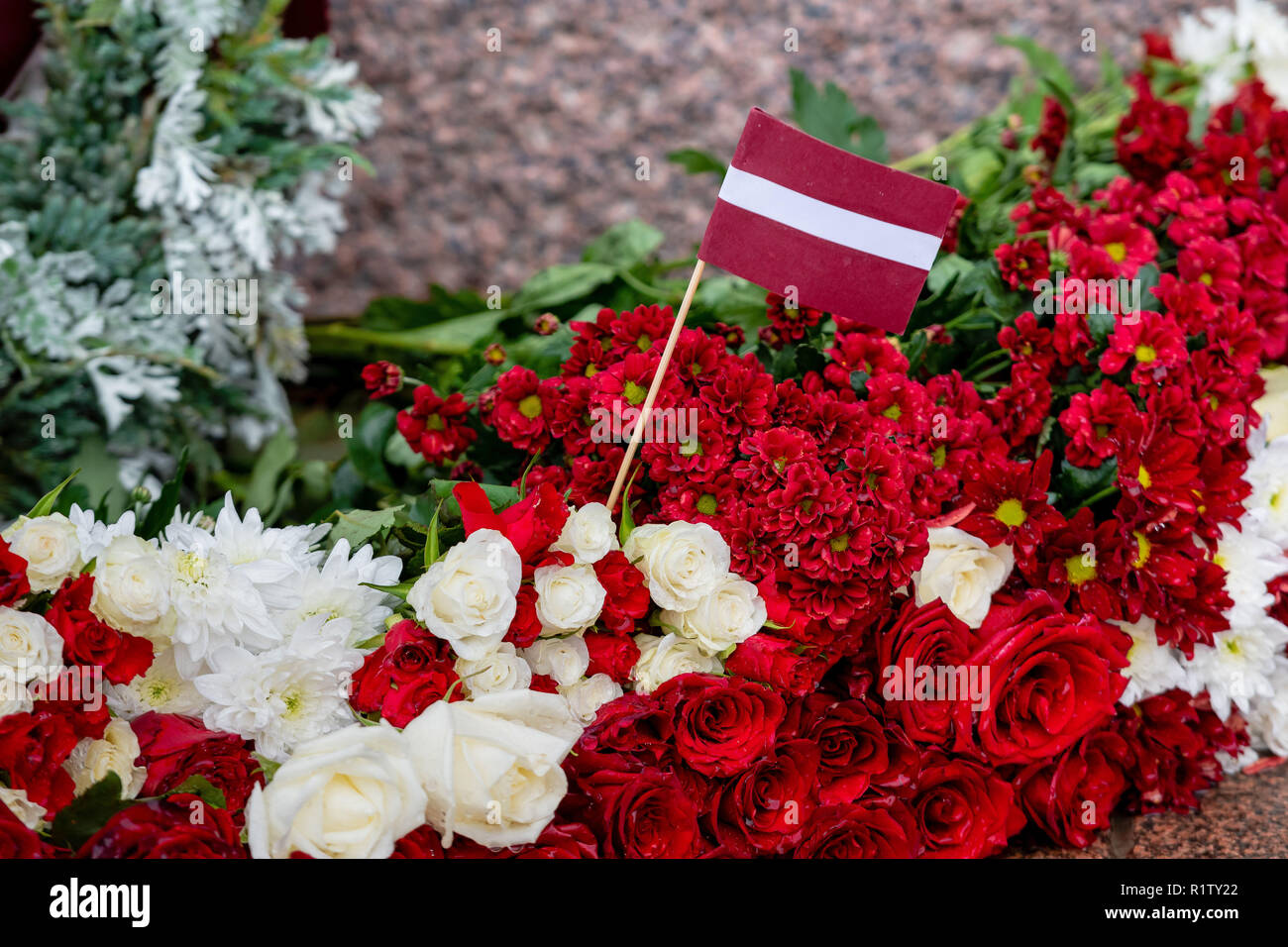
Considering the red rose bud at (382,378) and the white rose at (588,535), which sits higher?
the red rose bud at (382,378)

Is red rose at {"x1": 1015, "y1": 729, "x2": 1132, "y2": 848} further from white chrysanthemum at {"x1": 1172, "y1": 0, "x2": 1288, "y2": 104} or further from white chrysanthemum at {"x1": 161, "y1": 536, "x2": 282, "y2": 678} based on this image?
white chrysanthemum at {"x1": 1172, "y1": 0, "x2": 1288, "y2": 104}

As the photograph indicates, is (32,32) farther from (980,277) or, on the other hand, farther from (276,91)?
(980,277)

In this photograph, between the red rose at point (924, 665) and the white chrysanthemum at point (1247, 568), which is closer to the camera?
Answer: the red rose at point (924, 665)

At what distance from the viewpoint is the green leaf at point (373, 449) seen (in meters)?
1.26

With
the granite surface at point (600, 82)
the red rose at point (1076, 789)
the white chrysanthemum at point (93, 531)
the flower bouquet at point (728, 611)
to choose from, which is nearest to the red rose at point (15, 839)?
the flower bouquet at point (728, 611)

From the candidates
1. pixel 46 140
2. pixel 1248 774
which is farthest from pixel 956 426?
pixel 46 140

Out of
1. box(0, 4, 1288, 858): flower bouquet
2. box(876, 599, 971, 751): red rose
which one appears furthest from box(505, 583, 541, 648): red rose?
box(876, 599, 971, 751): red rose

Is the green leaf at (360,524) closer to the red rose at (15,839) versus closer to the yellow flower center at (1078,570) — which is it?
the red rose at (15,839)

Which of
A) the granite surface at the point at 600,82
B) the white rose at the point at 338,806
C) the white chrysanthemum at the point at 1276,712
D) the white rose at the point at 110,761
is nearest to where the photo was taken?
the white rose at the point at 338,806

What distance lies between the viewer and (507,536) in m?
0.86

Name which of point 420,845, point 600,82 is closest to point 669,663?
point 420,845

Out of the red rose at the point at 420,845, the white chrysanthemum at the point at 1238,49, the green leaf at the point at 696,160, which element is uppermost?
the white chrysanthemum at the point at 1238,49

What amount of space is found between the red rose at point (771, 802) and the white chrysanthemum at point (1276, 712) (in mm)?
586

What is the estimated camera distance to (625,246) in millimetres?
1659
